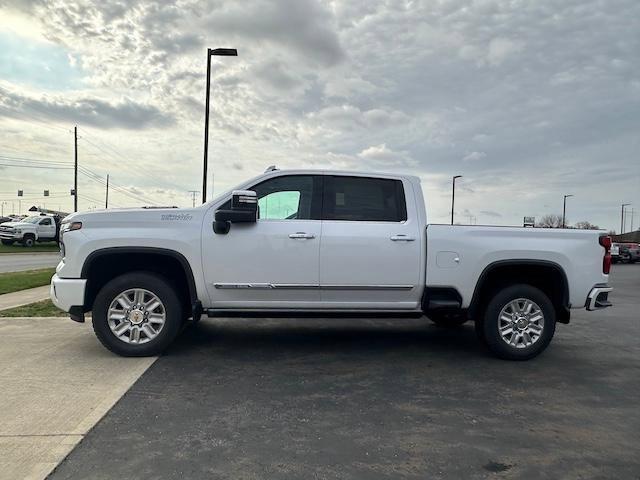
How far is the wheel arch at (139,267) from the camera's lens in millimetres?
5305

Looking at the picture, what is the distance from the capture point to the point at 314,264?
17.6 ft

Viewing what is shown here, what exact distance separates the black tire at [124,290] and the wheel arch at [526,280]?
327cm

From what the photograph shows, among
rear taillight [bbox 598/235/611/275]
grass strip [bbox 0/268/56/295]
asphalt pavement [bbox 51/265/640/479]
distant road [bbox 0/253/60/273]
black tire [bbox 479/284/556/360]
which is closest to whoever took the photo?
asphalt pavement [bbox 51/265/640/479]

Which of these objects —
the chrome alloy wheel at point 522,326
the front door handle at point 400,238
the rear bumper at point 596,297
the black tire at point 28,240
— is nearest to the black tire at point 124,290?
the front door handle at point 400,238

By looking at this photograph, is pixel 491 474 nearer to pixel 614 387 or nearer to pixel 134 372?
pixel 614 387

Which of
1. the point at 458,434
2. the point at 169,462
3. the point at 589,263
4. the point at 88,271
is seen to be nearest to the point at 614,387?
the point at 589,263

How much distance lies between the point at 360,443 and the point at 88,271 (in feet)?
11.5

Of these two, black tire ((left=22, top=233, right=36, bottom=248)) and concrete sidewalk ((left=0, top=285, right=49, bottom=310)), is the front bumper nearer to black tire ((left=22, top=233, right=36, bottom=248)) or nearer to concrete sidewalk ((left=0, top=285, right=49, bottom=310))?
concrete sidewalk ((left=0, top=285, right=49, bottom=310))

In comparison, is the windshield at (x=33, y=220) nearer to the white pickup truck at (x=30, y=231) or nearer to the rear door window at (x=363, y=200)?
the white pickup truck at (x=30, y=231)

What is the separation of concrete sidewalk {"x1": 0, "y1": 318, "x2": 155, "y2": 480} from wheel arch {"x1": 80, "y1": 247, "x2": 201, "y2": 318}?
0.71 metres

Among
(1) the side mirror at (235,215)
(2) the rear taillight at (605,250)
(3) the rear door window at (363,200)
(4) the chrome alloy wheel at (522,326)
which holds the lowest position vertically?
(4) the chrome alloy wheel at (522,326)

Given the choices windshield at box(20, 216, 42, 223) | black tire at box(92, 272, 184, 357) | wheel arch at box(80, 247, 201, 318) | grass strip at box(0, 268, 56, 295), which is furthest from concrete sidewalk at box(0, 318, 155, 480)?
windshield at box(20, 216, 42, 223)

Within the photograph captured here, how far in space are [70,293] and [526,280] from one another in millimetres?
5099

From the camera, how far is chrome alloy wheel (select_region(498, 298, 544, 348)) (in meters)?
5.59
